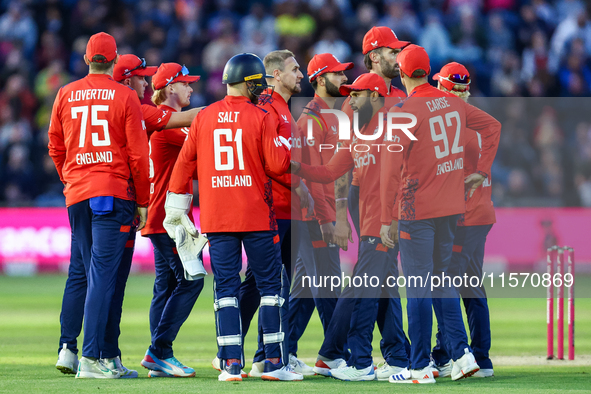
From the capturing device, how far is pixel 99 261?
22.4ft

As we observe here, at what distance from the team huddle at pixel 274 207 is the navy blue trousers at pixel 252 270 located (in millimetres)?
11

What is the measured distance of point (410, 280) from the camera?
6789 mm

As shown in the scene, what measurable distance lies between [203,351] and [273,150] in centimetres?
309

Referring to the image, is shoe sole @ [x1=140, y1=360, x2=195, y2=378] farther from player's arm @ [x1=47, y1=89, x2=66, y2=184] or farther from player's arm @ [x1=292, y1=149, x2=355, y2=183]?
player's arm @ [x1=292, y1=149, x2=355, y2=183]

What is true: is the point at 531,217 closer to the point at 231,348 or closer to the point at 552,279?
the point at 552,279

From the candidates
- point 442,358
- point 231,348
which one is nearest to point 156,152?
point 231,348

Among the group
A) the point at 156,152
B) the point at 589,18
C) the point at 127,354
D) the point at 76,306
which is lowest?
the point at 127,354

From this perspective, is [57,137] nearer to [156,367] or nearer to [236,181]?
[236,181]

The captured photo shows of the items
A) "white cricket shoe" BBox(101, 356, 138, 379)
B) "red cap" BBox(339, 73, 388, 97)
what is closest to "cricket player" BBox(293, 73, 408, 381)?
"red cap" BBox(339, 73, 388, 97)

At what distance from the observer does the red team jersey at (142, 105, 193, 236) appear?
7.35m

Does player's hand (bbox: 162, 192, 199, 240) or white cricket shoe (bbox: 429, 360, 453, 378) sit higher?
player's hand (bbox: 162, 192, 199, 240)

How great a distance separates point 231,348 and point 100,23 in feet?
51.9

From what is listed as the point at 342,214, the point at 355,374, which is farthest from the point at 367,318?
the point at 342,214

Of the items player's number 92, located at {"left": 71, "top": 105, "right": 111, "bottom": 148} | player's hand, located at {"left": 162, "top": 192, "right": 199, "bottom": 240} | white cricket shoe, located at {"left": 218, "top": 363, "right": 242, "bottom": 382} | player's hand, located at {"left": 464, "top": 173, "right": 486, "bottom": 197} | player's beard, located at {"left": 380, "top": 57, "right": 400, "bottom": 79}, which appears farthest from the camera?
player's beard, located at {"left": 380, "top": 57, "right": 400, "bottom": 79}
